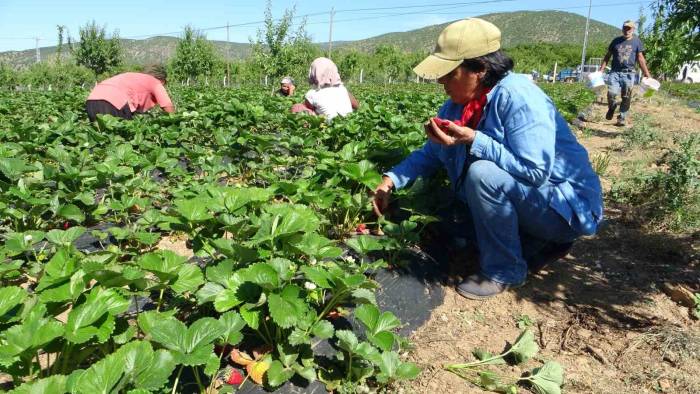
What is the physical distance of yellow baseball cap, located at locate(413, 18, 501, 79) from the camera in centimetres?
221

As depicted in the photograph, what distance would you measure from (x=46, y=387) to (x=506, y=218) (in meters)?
1.92

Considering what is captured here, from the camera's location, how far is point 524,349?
2.00 metres

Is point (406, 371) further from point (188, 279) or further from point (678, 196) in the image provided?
point (678, 196)

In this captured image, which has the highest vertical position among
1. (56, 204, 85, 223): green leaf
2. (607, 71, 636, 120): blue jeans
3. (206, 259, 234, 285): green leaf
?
(607, 71, 636, 120): blue jeans

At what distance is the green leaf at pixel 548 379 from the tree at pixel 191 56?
1284 inches

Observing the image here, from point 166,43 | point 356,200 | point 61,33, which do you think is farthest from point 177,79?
point 166,43

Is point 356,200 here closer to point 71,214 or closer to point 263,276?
point 263,276

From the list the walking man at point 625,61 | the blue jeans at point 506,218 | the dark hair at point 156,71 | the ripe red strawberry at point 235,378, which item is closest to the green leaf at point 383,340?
the ripe red strawberry at point 235,378

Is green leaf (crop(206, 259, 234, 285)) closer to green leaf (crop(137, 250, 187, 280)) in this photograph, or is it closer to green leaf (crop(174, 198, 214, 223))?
green leaf (crop(137, 250, 187, 280))

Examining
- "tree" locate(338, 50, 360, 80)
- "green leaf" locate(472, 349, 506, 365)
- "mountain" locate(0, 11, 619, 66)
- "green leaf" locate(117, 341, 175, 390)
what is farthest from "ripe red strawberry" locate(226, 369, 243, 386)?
"mountain" locate(0, 11, 619, 66)

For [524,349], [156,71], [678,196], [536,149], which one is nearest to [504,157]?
[536,149]

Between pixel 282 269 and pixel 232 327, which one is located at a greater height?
pixel 282 269

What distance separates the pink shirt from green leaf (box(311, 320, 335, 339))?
15.9ft

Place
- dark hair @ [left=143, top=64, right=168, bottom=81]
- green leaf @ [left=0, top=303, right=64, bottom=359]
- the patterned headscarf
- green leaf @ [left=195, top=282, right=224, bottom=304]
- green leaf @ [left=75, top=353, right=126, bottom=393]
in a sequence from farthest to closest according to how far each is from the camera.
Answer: dark hair @ [left=143, top=64, right=168, bottom=81] → the patterned headscarf → green leaf @ [left=195, top=282, right=224, bottom=304] → green leaf @ [left=0, top=303, right=64, bottom=359] → green leaf @ [left=75, top=353, right=126, bottom=393]
